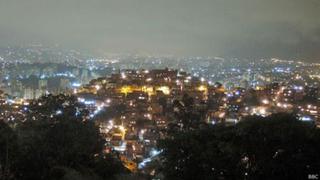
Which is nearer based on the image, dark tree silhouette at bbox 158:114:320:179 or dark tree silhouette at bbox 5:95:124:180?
dark tree silhouette at bbox 158:114:320:179

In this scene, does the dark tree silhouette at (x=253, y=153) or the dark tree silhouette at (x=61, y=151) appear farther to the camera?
the dark tree silhouette at (x=61, y=151)

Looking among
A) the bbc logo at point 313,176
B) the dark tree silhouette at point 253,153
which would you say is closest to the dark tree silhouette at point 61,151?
the dark tree silhouette at point 253,153

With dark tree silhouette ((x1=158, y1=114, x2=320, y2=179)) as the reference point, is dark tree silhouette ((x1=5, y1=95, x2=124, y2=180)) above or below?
below

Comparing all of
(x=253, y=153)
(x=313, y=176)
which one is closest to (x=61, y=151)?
(x=253, y=153)

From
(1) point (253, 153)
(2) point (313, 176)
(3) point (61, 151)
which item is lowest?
(3) point (61, 151)

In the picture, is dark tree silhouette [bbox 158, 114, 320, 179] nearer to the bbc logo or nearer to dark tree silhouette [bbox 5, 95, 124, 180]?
the bbc logo

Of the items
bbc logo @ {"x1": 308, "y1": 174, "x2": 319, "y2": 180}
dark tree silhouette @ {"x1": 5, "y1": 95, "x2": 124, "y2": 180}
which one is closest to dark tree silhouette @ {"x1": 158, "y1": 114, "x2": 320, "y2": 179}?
bbc logo @ {"x1": 308, "y1": 174, "x2": 319, "y2": 180}

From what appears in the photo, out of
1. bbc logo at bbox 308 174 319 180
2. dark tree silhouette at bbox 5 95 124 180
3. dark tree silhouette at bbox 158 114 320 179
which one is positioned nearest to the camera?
bbc logo at bbox 308 174 319 180

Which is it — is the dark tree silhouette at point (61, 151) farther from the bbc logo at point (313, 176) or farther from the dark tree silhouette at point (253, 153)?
the bbc logo at point (313, 176)

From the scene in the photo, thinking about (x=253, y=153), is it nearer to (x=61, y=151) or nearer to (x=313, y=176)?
(x=313, y=176)

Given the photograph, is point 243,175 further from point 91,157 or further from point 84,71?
point 84,71

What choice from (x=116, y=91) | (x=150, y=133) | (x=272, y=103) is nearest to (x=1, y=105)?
(x=116, y=91)
